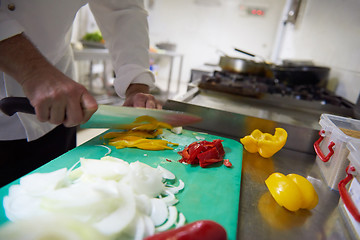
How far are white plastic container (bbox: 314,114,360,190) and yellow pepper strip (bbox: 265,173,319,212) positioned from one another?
165 millimetres

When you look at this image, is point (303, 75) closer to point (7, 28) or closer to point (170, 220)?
point (170, 220)

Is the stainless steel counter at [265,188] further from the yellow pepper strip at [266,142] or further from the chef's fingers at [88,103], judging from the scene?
the chef's fingers at [88,103]

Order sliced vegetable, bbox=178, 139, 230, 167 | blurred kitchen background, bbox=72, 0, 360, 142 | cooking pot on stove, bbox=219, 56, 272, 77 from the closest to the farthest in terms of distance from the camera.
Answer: sliced vegetable, bbox=178, 139, 230, 167
blurred kitchen background, bbox=72, 0, 360, 142
cooking pot on stove, bbox=219, 56, 272, 77

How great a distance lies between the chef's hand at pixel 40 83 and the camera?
676 millimetres

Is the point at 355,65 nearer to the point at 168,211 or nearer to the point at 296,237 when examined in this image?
the point at 296,237

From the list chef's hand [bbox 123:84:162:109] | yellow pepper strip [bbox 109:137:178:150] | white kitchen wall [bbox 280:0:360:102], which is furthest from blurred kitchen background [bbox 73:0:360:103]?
yellow pepper strip [bbox 109:137:178:150]

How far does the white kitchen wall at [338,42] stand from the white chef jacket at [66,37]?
1234 millimetres

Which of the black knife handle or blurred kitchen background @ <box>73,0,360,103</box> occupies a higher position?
blurred kitchen background @ <box>73,0,360,103</box>

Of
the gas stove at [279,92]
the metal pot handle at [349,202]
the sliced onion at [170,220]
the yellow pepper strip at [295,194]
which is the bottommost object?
the sliced onion at [170,220]

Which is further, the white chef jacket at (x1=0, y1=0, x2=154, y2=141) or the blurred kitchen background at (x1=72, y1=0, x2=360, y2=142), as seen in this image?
the blurred kitchen background at (x1=72, y1=0, x2=360, y2=142)

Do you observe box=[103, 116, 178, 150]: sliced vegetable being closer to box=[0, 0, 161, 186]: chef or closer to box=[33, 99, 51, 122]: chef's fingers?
box=[0, 0, 161, 186]: chef

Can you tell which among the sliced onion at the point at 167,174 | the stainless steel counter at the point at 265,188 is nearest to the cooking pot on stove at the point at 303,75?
the stainless steel counter at the point at 265,188

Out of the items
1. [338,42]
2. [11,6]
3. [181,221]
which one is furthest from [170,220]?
[338,42]

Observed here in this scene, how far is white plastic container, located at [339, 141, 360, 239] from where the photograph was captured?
550 mm
